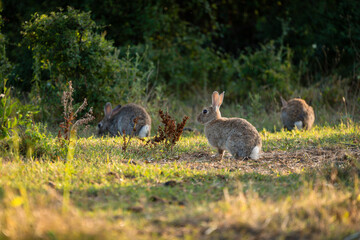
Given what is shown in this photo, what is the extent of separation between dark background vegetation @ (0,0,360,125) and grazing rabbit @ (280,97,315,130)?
1.60 m

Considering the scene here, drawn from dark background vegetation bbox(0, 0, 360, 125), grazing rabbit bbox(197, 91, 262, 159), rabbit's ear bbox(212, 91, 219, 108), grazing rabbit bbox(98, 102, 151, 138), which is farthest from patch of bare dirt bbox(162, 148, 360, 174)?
dark background vegetation bbox(0, 0, 360, 125)

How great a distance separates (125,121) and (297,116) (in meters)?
3.90

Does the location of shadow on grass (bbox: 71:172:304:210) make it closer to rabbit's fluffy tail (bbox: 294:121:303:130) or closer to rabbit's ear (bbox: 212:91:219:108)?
rabbit's ear (bbox: 212:91:219:108)

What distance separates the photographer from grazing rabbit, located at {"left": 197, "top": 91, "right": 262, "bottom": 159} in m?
6.70

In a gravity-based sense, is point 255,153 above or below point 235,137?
below

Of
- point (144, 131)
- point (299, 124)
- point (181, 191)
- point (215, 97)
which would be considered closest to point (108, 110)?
point (144, 131)

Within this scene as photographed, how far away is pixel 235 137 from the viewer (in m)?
6.79

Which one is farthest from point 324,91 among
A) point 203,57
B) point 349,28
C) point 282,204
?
point 282,204

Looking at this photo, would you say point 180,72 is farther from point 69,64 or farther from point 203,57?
point 69,64

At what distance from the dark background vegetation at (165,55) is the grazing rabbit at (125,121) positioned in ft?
2.13

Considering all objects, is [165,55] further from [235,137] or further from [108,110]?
[235,137]

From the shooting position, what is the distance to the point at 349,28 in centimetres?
1327

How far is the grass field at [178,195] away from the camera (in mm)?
3459

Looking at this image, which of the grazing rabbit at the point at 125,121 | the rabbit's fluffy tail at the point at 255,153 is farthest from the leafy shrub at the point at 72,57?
the rabbit's fluffy tail at the point at 255,153
